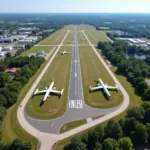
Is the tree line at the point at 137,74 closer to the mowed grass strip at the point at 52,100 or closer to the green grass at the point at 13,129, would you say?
the mowed grass strip at the point at 52,100

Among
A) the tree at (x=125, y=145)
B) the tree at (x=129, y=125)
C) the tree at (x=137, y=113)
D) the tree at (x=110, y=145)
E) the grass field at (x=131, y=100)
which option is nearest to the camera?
the tree at (x=110, y=145)

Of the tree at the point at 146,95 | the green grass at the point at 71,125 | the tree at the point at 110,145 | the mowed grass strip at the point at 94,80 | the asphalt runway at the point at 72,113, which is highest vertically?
the tree at the point at 110,145

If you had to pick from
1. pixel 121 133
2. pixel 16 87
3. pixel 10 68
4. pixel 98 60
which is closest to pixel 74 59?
pixel 98 60

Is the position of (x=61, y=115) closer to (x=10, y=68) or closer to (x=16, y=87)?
(x=16, y=87)

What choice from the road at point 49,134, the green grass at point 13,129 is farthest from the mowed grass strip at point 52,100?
the green grass at point 13,129

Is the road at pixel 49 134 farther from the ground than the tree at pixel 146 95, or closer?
closer

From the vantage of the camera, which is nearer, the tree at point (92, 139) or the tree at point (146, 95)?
the tree at point (92, 139)

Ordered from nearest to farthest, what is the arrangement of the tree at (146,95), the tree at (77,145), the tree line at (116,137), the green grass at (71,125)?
the tree at (77,145)
the tree line at (116,137)
the green grass at (71,125)
the tree at (146,95)

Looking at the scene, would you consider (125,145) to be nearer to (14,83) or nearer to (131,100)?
(131,100)
